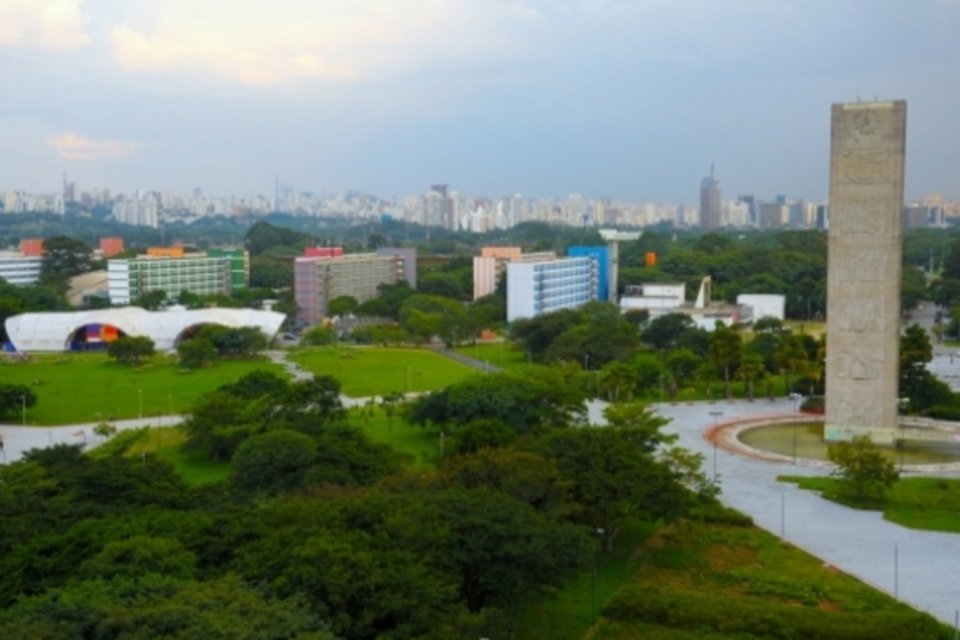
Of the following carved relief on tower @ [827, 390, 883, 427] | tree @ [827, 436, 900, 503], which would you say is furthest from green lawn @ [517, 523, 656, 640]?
carved relief on tower @ [827, 390, 883, 427]

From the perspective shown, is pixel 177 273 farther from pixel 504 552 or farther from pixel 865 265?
pixel 504 552

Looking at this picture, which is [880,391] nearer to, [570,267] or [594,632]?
[594,632]

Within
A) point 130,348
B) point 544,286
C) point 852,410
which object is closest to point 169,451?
point 130,348

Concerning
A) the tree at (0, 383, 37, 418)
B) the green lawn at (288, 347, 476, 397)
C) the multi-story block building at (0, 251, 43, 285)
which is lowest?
the green lawn at (288, 347, 476, 397)

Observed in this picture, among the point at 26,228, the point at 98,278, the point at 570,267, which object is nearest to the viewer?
the point at 570,267

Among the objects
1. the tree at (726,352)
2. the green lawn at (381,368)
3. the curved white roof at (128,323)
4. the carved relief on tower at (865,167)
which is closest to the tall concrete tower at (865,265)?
the carved relief on tower at (865,167)

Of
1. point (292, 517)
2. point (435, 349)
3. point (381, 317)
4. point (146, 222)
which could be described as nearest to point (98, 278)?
point (381, 317)

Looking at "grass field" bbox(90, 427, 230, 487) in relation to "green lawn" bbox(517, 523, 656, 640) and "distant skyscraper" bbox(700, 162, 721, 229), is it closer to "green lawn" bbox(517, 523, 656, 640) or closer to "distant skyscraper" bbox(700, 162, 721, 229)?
"green lawn" bbox(517, 523, 656, 640)
